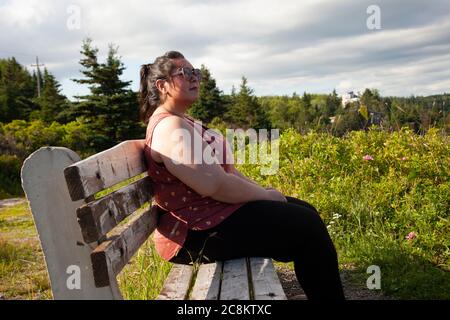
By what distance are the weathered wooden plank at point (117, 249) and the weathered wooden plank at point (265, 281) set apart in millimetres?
547

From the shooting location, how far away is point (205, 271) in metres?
2.24

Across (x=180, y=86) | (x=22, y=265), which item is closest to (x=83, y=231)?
(x=180, y=86)

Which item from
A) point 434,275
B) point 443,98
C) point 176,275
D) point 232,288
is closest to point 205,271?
point 176,275

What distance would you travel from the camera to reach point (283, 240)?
2.24 metres

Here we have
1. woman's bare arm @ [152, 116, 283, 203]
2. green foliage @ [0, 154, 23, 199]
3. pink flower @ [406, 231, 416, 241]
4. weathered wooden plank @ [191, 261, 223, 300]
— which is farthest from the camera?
green foliage @ [0, 154, 23, 199]

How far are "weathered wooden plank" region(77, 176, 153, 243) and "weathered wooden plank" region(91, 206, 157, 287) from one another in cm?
5

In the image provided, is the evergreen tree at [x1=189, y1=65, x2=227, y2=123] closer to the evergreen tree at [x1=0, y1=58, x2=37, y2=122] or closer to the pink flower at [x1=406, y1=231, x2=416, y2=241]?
the evergreen tree at [x1=0, y1=58, x2=37, y2=122]

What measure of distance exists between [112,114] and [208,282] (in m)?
25.6

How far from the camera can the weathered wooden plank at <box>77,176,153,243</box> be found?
5.43ft

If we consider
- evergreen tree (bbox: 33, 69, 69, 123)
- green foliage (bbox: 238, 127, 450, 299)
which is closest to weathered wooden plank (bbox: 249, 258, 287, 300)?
green foliage (bbox: 238, 127, 450, 299)

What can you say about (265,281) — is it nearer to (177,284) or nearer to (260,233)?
(260,233)

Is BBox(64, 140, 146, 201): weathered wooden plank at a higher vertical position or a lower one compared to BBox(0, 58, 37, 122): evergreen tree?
lower

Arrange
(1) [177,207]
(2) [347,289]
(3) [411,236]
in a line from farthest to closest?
(3) [411,236]
(2) [347,289]
(1) [177,207]
